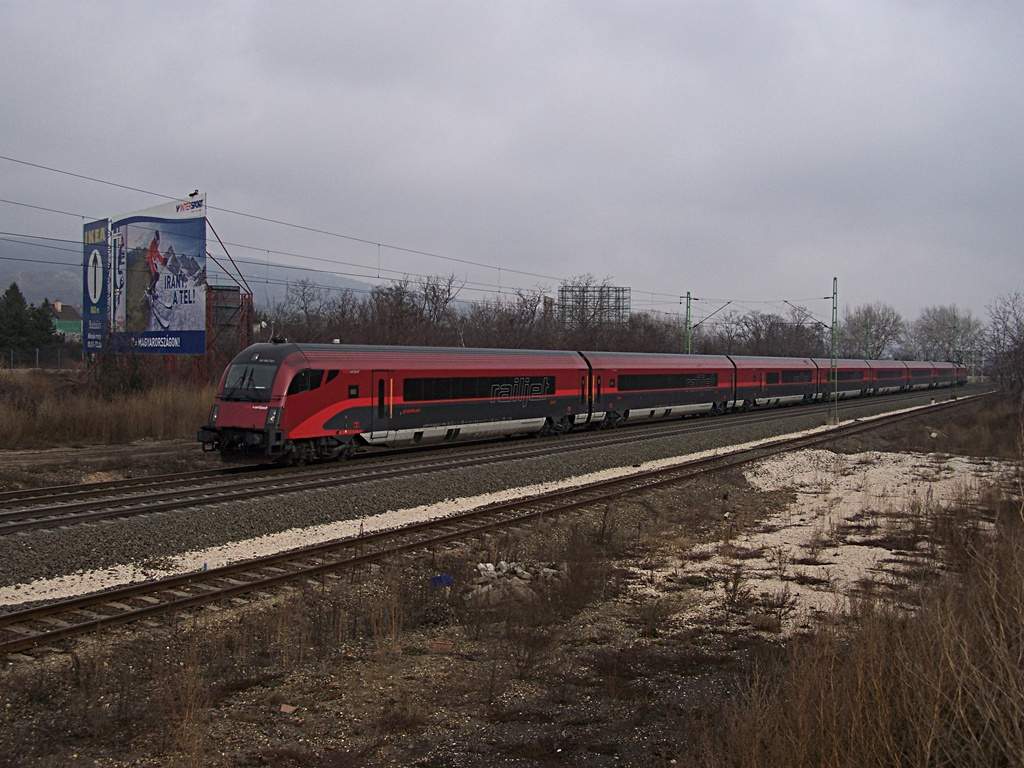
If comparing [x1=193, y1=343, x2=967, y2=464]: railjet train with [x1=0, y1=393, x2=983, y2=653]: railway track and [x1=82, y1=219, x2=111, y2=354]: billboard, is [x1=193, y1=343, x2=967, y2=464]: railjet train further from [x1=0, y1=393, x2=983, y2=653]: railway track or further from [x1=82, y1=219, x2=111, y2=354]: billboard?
[x1=82, y1=219, x2=111, y2=354]: billboard

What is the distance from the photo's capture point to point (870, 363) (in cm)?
5634

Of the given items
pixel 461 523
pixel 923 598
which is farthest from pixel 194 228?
pixel 923 598

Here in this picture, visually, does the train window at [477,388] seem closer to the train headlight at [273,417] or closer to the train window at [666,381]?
the train headlight at [273,417]

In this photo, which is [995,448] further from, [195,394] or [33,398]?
[33,398]

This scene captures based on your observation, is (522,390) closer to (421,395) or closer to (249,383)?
(421,395)

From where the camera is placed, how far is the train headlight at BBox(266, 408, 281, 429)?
695 inches

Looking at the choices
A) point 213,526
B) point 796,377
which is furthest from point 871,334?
point 213,526

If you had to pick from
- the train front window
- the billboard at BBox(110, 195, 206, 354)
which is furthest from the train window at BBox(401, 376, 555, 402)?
the billboard at BBox(110, 195, 206, 354)

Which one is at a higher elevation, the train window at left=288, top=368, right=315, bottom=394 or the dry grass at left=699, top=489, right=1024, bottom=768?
the train window at left=288, top=368, right=315, bottom=394

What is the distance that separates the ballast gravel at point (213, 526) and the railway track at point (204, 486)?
29.4 inches

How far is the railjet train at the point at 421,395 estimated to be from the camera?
1808 cm

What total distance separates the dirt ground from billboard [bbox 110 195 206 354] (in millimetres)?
22069

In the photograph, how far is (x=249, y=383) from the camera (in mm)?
18250

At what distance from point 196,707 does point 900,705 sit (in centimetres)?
480
